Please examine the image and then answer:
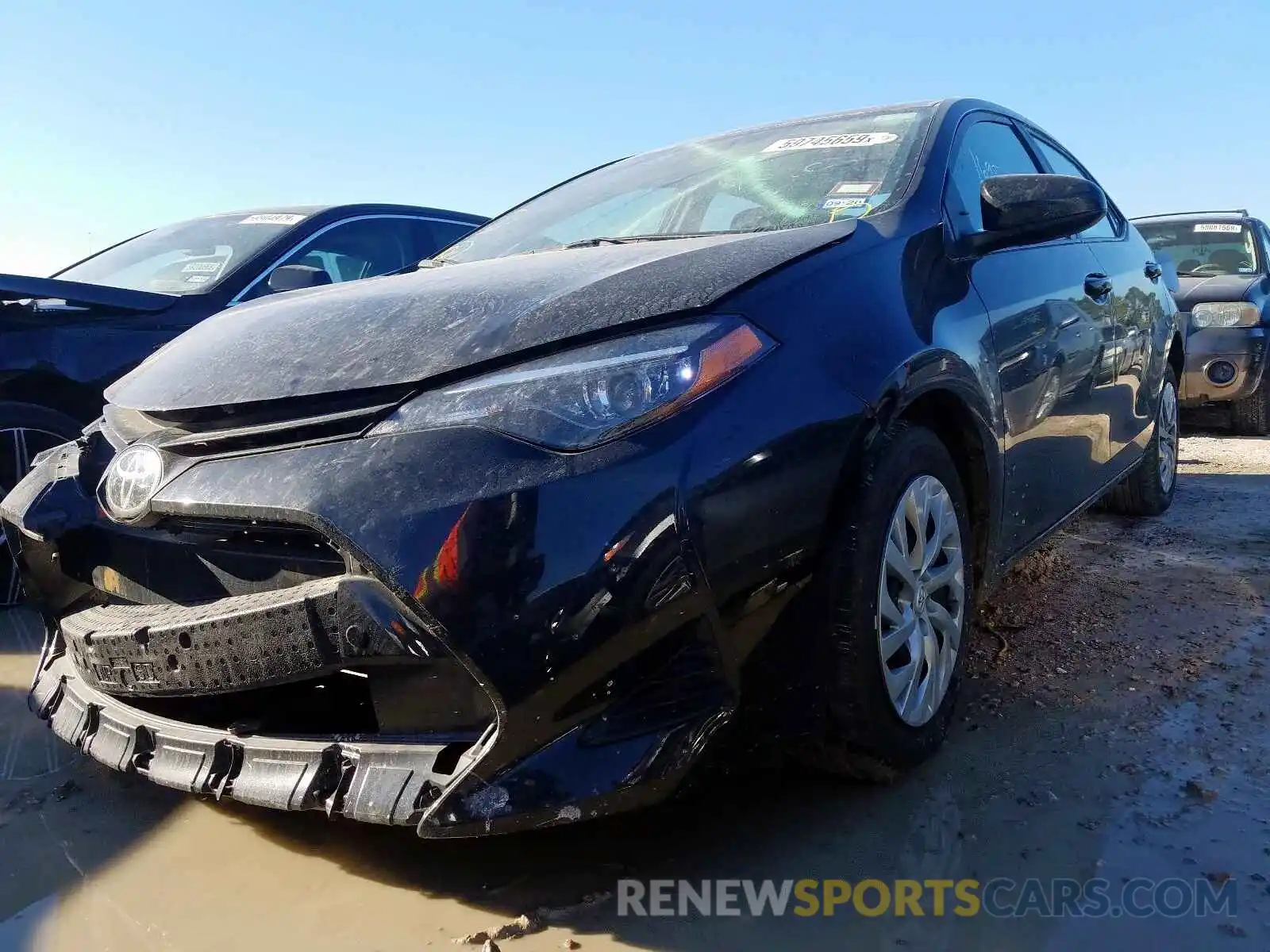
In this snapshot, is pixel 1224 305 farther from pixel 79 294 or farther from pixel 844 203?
pixel 79 294

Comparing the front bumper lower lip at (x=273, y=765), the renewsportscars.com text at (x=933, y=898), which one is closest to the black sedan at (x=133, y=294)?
the front bumper lower lip at (x=273, y=765)

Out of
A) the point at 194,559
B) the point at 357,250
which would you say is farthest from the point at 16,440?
the point at 194,559

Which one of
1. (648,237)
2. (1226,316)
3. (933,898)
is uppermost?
(648,237)

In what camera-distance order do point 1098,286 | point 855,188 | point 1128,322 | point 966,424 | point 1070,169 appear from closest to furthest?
point 966,424
point 855,188
point 1098,286
point 1128,322
point 1070,169

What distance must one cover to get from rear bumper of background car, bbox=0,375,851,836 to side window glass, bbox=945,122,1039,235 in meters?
1.10

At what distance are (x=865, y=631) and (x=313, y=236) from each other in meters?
3.44

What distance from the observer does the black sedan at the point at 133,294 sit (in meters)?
3.50

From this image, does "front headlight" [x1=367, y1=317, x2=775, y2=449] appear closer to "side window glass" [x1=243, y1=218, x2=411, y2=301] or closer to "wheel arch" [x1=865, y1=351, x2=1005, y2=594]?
"wheel arch" [x1=865, y1=351, x2=1005, y2=594]

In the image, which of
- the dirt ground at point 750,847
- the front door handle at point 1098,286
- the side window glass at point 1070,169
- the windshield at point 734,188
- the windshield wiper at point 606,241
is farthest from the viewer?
the side window glass at point 1070,169

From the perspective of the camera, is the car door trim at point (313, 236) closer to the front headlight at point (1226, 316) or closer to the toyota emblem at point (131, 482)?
the toyota emblem at point (131, 482)

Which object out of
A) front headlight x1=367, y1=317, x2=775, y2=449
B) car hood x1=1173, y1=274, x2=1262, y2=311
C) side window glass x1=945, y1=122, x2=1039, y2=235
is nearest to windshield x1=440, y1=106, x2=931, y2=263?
side window glass x1=945, y1=122, x2=1039, y2=235

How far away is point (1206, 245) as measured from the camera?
26.4 ft

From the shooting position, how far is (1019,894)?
1.80 metres

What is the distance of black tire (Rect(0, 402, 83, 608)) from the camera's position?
3.50 m
